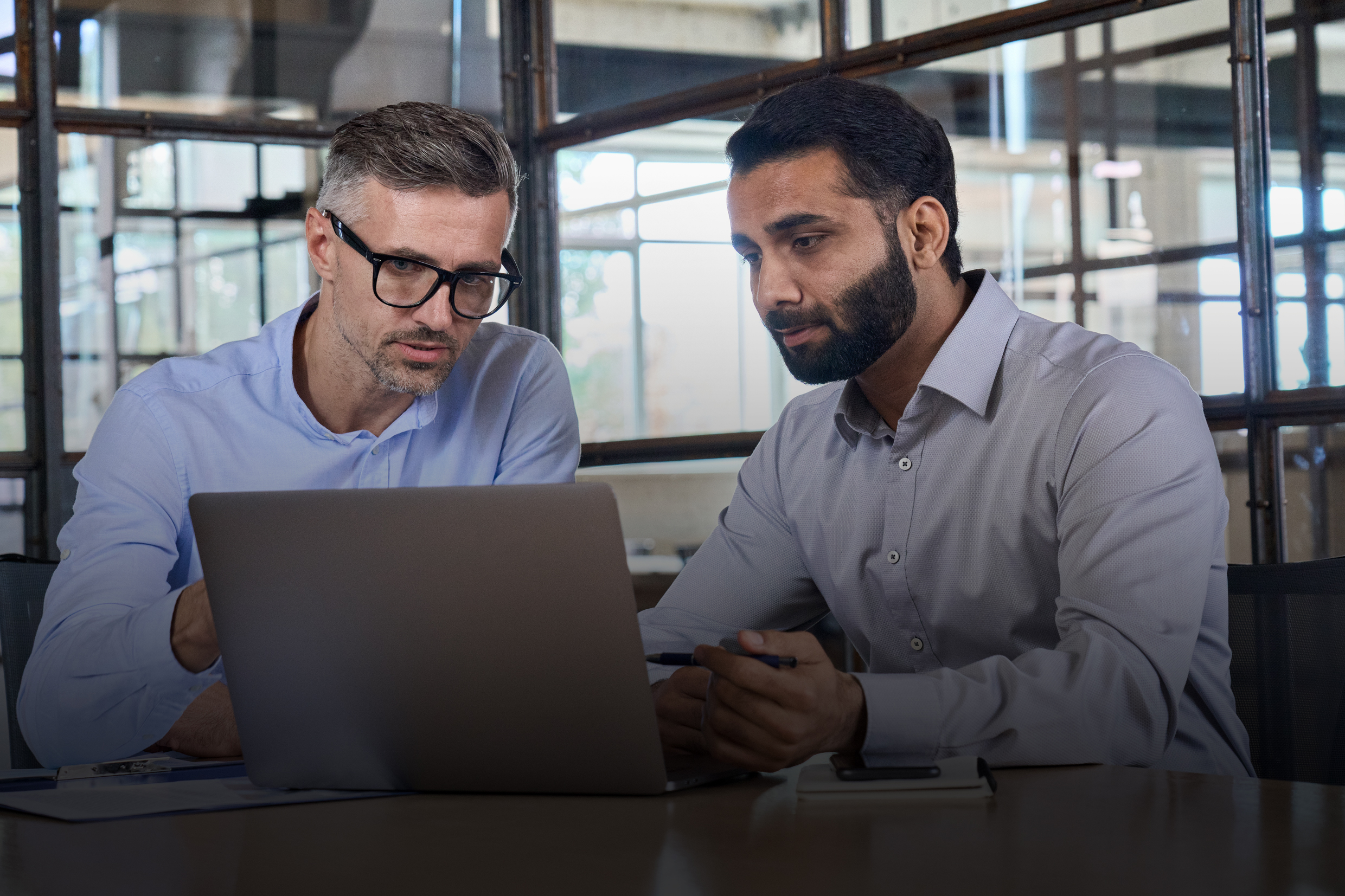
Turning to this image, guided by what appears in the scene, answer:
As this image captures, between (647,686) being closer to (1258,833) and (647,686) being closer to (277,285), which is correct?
(1258,833)

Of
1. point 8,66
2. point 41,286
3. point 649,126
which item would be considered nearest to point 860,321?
point 649,126

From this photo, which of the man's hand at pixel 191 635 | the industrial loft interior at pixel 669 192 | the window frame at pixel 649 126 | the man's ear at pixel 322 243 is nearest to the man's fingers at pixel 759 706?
the man's hand at pixel 191 635

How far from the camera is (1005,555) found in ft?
5.12

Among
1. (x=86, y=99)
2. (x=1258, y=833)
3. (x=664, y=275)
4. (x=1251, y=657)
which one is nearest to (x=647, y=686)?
(x=1258, y=833)

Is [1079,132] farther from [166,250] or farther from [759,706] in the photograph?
[166,250]

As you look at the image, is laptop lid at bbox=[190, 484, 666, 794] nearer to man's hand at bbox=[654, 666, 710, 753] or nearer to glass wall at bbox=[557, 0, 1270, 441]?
man's hand at bbox=[654, 666, 710, 753]

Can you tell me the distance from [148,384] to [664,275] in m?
1.62

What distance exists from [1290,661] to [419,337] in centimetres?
125

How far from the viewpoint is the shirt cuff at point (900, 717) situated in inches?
44.1

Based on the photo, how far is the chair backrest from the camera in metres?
1.77

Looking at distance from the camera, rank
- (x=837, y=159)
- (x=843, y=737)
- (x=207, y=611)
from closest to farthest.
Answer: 1. (x=843, y=737)
2. (x=207, y=611)
3. (x=837, y=159)

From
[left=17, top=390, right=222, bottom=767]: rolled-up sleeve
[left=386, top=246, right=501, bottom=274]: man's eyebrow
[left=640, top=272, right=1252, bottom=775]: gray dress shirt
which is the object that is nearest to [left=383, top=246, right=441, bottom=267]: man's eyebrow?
[left=386, top=246, right=501, bottom=274]: man's eyebrow

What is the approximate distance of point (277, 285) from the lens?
324 centimetres

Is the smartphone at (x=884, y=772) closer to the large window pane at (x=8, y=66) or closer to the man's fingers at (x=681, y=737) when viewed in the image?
the man's fingers at (x=681, y=737)
